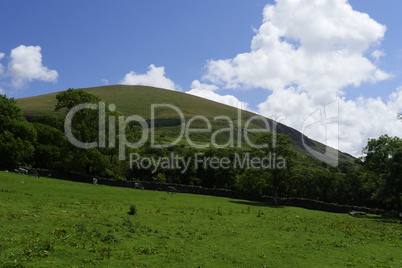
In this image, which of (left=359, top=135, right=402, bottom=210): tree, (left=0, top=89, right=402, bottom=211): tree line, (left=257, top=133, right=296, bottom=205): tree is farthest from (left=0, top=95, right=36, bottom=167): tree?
(left=359, top=135, right=402, bottom=210): tree

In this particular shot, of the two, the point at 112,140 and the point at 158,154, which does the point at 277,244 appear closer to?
the point at 112,140

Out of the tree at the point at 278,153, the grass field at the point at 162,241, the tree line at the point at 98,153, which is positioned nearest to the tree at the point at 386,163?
the tree line at the point at 98,153

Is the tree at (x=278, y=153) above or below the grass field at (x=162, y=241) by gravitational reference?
above

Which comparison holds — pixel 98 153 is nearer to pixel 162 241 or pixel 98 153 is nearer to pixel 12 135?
pixel 12 135

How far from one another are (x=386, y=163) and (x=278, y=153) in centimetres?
1720

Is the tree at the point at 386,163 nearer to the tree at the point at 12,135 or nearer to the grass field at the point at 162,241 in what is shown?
the grass field at the point at 162,241

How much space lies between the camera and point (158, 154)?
13150cm

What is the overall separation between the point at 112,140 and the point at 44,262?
47.9 metres

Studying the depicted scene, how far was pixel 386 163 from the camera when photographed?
50.0 meters

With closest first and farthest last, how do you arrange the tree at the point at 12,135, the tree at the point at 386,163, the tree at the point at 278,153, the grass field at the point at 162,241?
the grass field at the point at 162,241, the tree at the point at 386,163, the tree at the point at 12,135, the tree at the point at 278,153

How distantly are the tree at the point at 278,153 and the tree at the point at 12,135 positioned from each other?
142 feet

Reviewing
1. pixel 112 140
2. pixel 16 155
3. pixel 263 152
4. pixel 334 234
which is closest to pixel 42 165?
pixel 16 155

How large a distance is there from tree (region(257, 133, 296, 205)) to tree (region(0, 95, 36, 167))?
4331cm

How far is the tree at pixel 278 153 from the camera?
191ft
